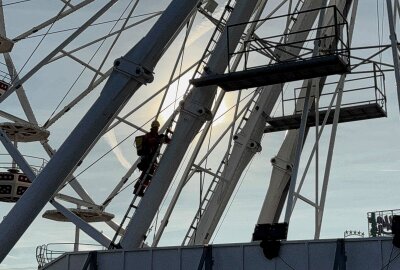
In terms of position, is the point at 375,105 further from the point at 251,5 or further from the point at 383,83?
the point at 251,5

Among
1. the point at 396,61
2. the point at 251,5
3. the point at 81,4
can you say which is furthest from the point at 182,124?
the point at 81,4

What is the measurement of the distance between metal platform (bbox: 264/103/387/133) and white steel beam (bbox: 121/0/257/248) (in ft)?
29.9

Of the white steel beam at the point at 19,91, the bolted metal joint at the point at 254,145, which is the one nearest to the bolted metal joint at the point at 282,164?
the bolted metal joint at the point at 254,145

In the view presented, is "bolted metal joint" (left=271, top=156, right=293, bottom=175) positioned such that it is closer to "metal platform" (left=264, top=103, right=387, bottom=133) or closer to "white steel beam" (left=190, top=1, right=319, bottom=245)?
"white steel beam" (left=190, top=1, right=319, bottom=245)

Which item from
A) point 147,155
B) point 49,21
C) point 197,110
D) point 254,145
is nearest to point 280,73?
point 197,110

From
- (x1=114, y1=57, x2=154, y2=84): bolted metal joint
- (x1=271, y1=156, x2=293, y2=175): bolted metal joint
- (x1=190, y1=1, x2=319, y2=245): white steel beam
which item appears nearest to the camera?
(x1=114, y1=57, x2=154, y2=84): bolted metal joint

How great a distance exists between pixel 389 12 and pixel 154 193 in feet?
33.0

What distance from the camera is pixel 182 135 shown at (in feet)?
91.1

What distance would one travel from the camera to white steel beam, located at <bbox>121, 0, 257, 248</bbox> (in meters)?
27.0

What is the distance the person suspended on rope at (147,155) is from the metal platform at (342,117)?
10465 millimetres

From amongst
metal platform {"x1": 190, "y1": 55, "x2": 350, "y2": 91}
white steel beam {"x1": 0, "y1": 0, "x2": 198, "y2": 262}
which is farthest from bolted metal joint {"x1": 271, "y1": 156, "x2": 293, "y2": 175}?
white steel beam {"x1": 0, "y1": 0, "x2": 198, "y2": 262}

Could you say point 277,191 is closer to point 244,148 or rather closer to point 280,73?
point 244,148

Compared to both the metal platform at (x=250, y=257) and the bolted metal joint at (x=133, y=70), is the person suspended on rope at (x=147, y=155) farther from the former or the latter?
the metal platform at (x=250, y=257)

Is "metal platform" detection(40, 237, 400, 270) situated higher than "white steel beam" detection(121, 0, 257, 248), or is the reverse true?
"white steel beam" detection(121, 0, 257, 248)
